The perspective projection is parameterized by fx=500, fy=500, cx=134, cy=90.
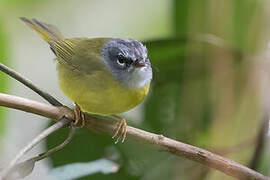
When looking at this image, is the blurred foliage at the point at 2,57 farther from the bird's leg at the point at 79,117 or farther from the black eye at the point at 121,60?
the black eye at the point at 121,60

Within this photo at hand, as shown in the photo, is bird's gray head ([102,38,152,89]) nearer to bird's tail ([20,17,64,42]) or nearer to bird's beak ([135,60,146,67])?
bird's beak ([135,60,146,67])

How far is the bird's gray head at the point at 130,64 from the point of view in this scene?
94.3 inches

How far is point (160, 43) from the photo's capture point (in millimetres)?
2139

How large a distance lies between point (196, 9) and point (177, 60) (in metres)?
0.24

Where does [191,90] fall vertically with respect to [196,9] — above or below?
below

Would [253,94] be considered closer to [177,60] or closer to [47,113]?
[177,60]

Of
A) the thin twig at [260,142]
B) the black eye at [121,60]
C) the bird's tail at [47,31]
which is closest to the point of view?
the thin twig at [260,142]

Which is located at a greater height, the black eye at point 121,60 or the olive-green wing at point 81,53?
the black eye at point 121,60

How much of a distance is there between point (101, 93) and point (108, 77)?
0.46ft

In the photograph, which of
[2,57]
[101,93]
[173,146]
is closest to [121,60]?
[101,93]

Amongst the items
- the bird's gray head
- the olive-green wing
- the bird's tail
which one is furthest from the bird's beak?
the bird's tail

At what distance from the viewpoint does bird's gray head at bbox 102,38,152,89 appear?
7.86ft

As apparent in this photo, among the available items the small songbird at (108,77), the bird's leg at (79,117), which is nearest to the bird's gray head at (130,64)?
the small songbird at (108,77)

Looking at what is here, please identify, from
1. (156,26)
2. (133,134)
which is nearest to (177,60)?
(133,134)
